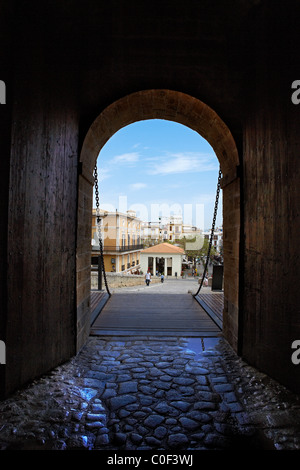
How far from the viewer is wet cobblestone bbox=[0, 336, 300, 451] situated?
2.03 metres

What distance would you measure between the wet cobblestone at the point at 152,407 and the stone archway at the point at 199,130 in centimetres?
65

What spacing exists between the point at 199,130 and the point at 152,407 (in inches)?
163

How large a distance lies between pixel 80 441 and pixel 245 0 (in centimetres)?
520

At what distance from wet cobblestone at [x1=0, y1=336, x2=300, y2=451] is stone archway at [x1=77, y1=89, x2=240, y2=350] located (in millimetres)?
648

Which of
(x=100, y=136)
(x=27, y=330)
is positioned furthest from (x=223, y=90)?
(x=27, y=330)

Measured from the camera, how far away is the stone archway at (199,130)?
362 cm

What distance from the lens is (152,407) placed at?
246 cm
